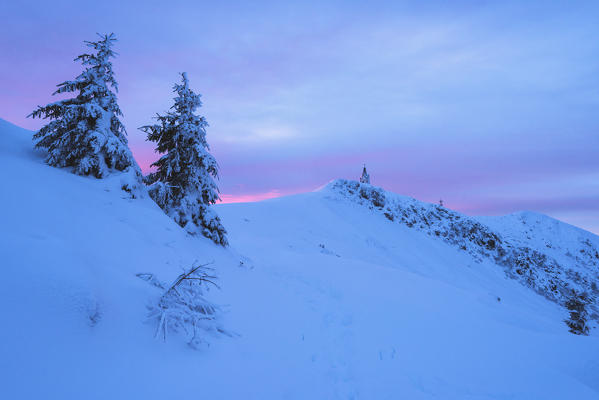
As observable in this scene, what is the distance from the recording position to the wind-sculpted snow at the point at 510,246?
3666 cm

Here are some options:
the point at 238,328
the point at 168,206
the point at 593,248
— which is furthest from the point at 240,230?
the point at 593,248

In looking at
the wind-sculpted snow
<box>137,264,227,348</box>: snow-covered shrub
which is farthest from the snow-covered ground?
the wind-sculpted snow

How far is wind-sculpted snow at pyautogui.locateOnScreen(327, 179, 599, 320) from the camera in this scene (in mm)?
36656

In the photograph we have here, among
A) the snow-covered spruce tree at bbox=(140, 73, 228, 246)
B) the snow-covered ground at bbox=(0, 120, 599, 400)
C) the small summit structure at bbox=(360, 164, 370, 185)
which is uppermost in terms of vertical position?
the small summit structure at bbox=(360, 164, 370, 185)

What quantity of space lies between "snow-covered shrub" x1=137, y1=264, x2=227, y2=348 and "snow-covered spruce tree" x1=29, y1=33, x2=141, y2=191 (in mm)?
5827

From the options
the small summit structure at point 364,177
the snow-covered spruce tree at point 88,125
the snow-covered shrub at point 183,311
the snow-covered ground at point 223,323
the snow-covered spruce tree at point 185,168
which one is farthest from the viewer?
the small summit structure at point 364,177

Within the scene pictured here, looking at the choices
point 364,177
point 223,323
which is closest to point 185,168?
point 223,323

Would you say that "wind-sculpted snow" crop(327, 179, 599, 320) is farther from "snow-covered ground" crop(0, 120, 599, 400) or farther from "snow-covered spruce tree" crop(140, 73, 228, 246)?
"snow-covered spruce tree" crop(140, 73, 228, 246)

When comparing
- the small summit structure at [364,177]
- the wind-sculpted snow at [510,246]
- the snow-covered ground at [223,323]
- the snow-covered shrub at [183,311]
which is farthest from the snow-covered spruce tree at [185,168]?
the small summit structure at [364,177]

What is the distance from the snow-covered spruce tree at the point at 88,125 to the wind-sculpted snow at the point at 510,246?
1436 inches

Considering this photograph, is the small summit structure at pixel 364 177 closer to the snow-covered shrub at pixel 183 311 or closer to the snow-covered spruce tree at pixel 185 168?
the snow-covered spruce tree at pixel 185 168

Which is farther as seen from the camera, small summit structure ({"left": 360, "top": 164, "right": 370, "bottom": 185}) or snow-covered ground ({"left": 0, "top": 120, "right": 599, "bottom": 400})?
small summit structure ({"left": 360, "top": 164, "right": 370, "bottom": 185})

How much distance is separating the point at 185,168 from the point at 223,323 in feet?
24.5

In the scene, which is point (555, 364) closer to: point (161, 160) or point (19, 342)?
point (19, 342)
